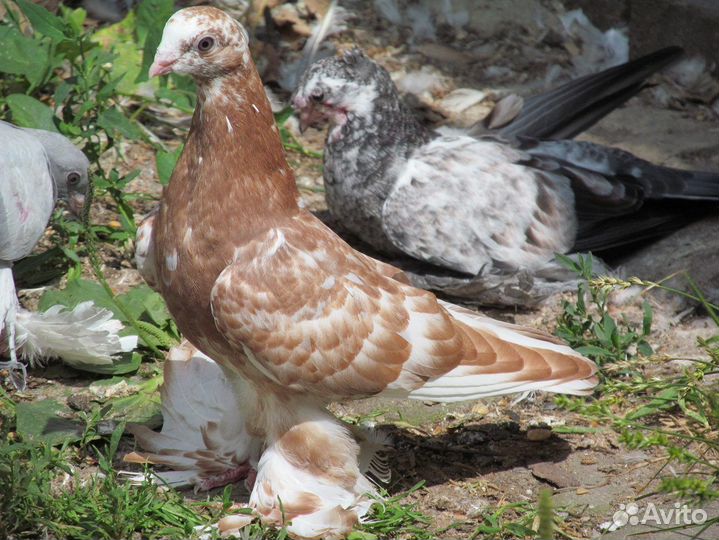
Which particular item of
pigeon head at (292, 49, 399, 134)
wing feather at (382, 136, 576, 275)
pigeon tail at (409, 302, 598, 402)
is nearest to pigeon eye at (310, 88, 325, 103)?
pigeon head at (292, 49, 399, 134)

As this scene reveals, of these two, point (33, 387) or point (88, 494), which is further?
point (33, 387)

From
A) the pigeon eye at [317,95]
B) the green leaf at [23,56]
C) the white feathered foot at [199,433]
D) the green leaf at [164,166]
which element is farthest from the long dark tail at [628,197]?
the green leaf at [23,56]

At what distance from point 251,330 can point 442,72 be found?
3863mm

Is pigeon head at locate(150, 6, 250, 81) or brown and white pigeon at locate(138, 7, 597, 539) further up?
pigeon head at locate(150, 6, 250, 81)

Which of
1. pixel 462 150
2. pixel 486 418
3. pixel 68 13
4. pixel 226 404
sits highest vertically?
pixel 68 13

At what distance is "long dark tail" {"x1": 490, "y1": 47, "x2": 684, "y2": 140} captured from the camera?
5250 millimetres

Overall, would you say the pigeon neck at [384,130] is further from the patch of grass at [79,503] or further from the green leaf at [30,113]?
the patch of grass at [79,503]

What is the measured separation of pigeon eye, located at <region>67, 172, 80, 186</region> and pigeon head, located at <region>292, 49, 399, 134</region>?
1.15m

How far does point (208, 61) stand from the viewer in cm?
276

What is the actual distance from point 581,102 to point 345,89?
136cm

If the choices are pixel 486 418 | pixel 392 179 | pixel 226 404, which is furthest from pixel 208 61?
pixel 392 179

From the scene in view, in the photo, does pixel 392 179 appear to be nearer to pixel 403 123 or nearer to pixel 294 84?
pixel 403 123

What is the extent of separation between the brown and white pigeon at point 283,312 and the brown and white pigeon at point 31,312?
0.79 meters

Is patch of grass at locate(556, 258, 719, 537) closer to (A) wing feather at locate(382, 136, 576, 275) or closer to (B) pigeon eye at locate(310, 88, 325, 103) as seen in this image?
(A) wing feather at locate(382, 136, 576, 275)
